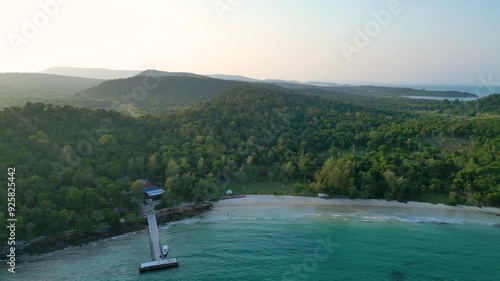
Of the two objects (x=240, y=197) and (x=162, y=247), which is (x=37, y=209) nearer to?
(x=162, y=247)

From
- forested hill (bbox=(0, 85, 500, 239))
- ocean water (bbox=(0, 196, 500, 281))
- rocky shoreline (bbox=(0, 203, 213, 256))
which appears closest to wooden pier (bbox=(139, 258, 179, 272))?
ocean water (bbox=(0, 196, 500, 281))

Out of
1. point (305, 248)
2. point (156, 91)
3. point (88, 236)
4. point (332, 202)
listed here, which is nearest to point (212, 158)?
point (332, 202)

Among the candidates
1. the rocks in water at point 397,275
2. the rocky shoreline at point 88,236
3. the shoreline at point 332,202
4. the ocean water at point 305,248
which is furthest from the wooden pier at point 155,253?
the rocks in water at point 397,275

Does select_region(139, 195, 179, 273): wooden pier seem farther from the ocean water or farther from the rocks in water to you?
the rocks in water

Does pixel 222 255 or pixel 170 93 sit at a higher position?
pixel 170 93

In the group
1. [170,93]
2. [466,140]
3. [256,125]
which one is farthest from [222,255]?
[170,93]
